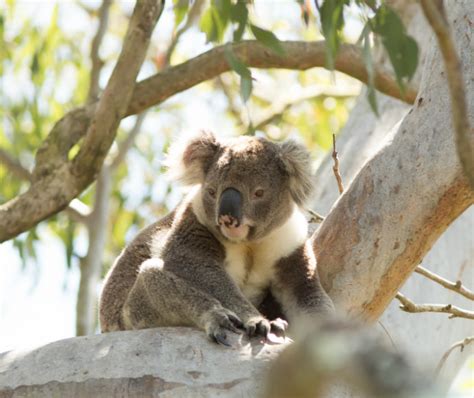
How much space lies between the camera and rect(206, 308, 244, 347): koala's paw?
9.39ft

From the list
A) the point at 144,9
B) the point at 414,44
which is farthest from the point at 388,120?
the point at 414,44

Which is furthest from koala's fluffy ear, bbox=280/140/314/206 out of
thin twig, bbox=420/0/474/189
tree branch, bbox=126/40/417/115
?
thin twig, bbox=420/0/474/189

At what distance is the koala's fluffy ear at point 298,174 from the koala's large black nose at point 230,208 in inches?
12.9

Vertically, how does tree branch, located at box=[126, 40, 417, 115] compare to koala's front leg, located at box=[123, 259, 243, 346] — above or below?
above

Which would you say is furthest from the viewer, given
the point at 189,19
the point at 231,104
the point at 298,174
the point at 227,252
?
the point at 231,104

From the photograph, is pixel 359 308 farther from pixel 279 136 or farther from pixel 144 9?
pixel 279 136

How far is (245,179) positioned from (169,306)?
0.72m

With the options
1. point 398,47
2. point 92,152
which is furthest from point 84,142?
point 398,47

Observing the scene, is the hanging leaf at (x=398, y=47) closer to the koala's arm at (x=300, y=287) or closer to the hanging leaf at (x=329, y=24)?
the hanging leaf at (x=329, y=24)

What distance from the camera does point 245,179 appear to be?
12.4 feet

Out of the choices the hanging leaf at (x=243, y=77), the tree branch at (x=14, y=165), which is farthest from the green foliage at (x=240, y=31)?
the tree branch at (x=14, y=165)

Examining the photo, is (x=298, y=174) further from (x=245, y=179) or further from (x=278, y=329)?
(x=278, y=329)

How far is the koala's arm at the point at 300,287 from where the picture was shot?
328 centimetres

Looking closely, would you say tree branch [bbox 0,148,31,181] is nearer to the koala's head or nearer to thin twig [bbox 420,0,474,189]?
the koala's head
